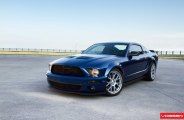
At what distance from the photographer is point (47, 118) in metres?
4.09

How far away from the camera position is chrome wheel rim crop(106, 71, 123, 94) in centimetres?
587

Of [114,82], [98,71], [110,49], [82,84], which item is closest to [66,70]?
[82,84]

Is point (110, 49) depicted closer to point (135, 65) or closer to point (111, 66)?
point (135, 65)

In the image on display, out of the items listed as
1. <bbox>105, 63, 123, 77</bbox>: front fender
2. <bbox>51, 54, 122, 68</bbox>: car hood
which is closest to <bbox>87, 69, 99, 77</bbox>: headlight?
<bbox>51, 54, 122, 68</bbox>: car hood

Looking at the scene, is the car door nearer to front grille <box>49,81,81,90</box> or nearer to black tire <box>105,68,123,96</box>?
black tire <box>105,68,123,96</box>

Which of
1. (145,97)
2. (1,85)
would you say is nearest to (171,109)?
(145,97)

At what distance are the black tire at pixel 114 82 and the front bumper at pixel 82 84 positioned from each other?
0.26 metres

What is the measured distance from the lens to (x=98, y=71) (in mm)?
5516

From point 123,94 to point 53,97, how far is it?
1816 millimetres

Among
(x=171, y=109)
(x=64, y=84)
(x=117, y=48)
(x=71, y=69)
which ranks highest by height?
(x=117, y=48)

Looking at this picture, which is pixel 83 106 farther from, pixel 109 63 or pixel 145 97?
pixel 145 97

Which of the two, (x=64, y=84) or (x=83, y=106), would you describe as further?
(x=64, y=84)

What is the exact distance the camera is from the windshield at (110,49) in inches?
270

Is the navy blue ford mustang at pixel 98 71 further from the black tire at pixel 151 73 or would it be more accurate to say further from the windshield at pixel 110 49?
the black tire at pixel 151 73
